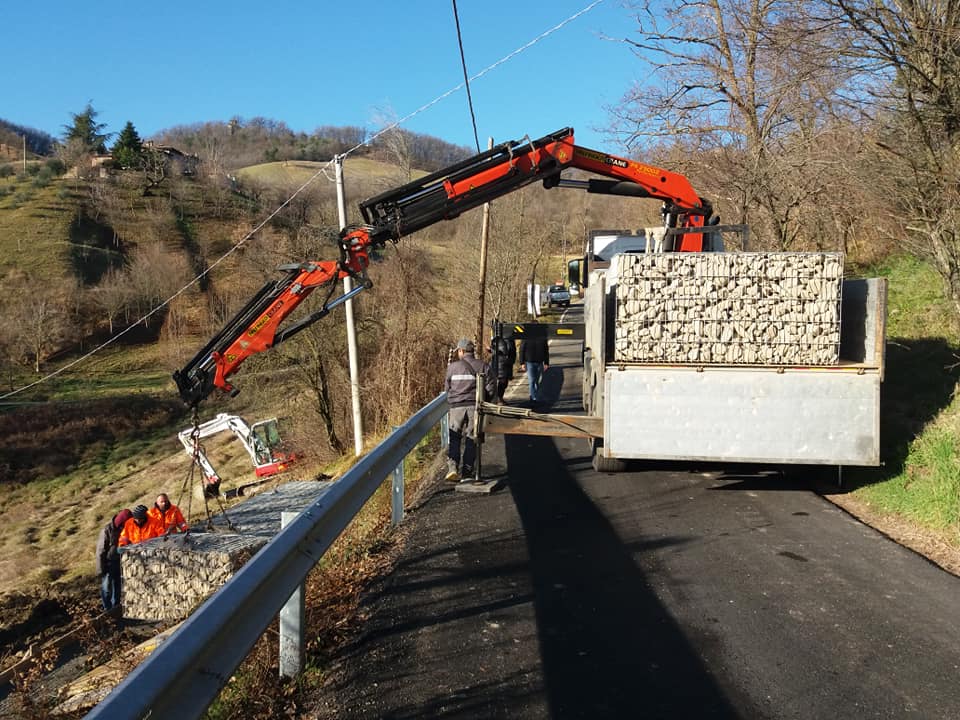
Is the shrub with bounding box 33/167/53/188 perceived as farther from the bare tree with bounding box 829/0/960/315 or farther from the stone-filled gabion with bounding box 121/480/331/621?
the bare tree with bounding box 829/0/960/315

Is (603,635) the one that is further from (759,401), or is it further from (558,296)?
(558,296)

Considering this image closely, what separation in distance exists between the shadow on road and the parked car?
50983 mm

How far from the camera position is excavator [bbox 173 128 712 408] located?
30.6 ft

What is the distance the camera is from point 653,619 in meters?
4.56

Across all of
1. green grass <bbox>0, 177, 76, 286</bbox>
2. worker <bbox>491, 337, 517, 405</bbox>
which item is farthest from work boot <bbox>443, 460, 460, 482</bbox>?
green grass <bbox>0, 177, 76, 286</bbox>

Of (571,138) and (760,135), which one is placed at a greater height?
(760,135)

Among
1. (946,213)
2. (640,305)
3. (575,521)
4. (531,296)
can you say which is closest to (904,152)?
(946,213)

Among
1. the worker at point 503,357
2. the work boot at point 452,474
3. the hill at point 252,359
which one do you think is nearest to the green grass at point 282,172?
the hill at point 252,359

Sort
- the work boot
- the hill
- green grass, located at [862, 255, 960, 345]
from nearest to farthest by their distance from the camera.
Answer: the work boot → the hill → green grass, located at [862, 255, 960, 345]

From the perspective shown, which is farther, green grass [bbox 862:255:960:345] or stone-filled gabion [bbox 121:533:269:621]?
green grass [bbox 862:255:960:345]

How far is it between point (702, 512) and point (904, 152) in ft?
15.2

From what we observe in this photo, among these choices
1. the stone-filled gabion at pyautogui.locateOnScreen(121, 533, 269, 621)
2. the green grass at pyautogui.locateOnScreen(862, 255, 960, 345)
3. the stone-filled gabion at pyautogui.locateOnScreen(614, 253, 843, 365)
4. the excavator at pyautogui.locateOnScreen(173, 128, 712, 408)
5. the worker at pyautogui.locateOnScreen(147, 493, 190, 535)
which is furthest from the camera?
the worker at pyautogui.locateOnScreen(147, 493, 190, 535)

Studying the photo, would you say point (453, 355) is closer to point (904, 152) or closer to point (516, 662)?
point (904, 152)

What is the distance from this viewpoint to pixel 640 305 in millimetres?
7602
